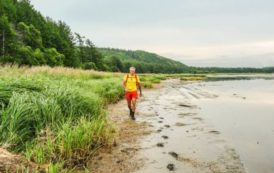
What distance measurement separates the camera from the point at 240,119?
1305 cm

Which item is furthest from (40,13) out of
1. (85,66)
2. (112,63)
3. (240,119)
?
(240,119)

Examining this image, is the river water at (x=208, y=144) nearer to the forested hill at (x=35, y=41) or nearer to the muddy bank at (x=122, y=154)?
the muddy bank at (x=122, y=154)

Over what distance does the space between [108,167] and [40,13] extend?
242 ft

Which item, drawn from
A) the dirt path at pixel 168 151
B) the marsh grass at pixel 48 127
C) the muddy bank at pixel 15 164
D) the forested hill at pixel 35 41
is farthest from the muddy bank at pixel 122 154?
the forested hill at pixel 35 41

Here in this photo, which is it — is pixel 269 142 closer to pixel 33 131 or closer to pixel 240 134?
pixel 240 134

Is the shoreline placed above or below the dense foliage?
below

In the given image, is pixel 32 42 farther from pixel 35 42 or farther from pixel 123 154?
pixel 123 154

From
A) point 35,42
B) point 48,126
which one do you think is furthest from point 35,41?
point 48,126

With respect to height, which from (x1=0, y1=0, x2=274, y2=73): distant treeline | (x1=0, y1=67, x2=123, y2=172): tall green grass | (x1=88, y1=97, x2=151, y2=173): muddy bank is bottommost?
(x1=88, y1=97, x2=151, y2=173): muddy bank

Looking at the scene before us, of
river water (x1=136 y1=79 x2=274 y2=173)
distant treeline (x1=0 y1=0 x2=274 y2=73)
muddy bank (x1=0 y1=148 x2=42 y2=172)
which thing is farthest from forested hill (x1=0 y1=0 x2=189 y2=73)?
muddy bank (x1=0 y1=148 x2=42 y2=172)

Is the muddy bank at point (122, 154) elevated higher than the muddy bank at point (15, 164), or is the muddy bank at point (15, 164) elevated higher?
the muddy bank at point (15, 164)

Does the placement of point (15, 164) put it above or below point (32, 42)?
below

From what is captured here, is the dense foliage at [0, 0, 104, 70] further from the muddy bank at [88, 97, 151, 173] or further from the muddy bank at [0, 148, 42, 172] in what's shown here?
the muddy bank at [0, 148, 42, 172]

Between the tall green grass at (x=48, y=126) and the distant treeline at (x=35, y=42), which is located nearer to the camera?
the tall green grass at (x=48, y=126)
